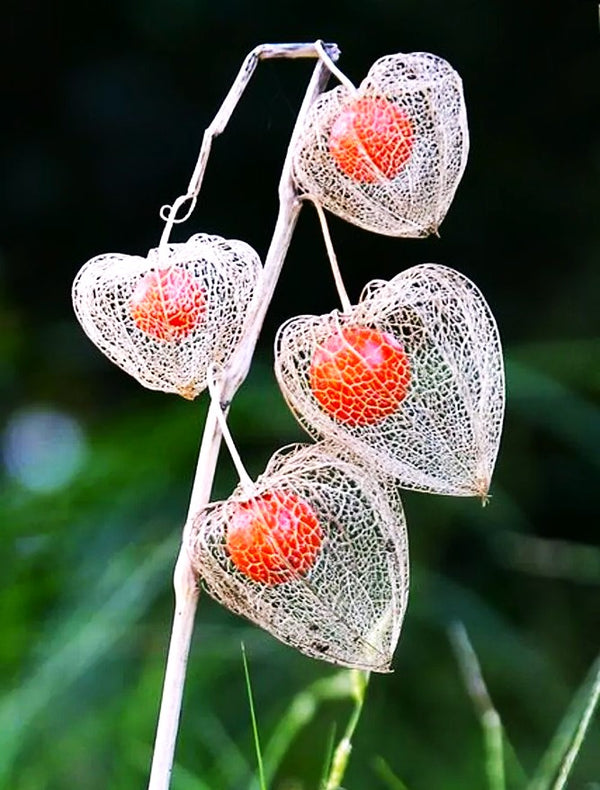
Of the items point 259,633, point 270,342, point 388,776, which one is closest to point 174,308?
point 388,776

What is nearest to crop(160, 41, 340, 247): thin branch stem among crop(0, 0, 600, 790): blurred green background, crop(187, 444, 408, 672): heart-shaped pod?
crop(187, 444, 408, 672): heart-shaped pod

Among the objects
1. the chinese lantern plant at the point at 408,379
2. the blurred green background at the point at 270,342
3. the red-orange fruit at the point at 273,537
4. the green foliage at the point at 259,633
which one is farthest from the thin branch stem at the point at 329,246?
the blurred green background at the point at 270,342

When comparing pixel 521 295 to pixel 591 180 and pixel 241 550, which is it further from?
pixel 241 550

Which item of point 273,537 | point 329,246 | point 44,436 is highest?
point 329,246

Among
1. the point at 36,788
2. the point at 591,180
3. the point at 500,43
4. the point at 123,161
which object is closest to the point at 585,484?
the point at 591,180

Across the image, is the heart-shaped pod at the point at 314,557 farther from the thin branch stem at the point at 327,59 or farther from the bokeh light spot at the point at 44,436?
the bokeh light spot at the point at 44,436

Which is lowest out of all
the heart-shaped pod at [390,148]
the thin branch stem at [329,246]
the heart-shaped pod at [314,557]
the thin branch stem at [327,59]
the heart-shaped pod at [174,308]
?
the heart-shaped pod at [314,557]

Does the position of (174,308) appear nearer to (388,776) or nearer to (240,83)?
(240,83)
